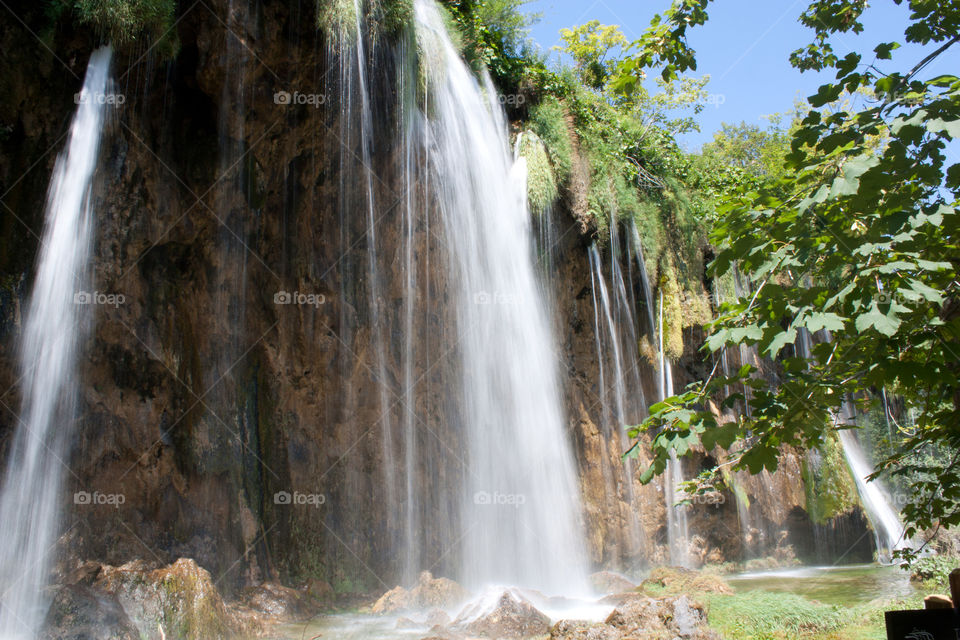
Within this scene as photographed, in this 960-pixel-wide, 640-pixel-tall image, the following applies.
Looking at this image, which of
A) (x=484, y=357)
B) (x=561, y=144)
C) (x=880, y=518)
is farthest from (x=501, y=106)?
(x=880, y=518)

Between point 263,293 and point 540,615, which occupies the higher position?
point 263,293

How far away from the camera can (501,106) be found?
13.4 m

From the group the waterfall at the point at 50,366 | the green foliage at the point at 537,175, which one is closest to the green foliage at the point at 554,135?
the green foliage at the point at 537,175

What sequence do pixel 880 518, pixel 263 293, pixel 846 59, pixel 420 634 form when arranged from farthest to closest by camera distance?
1. pixel 880 518
2. pixel 263 293
3. pixel 420 634
4. pixel 846 59

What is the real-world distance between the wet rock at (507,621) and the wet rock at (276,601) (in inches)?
96.9

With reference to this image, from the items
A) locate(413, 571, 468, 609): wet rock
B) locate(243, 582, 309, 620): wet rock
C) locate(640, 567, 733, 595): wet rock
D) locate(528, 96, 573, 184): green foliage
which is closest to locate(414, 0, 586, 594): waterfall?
locate(528, 96, 573, 184): green foliage

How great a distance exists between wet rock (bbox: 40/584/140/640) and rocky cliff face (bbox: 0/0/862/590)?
1.97 meters

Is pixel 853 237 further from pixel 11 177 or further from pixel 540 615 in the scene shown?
pixel 11 177

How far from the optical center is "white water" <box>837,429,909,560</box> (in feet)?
48.1

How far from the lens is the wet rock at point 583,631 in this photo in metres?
5.79

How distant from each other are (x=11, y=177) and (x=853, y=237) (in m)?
9.41

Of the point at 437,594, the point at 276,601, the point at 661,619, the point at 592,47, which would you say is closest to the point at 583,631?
the point at 661,619

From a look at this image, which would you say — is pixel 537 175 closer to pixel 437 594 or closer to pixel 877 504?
pixel 437 594

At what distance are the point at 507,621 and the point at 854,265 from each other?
17.0ft
